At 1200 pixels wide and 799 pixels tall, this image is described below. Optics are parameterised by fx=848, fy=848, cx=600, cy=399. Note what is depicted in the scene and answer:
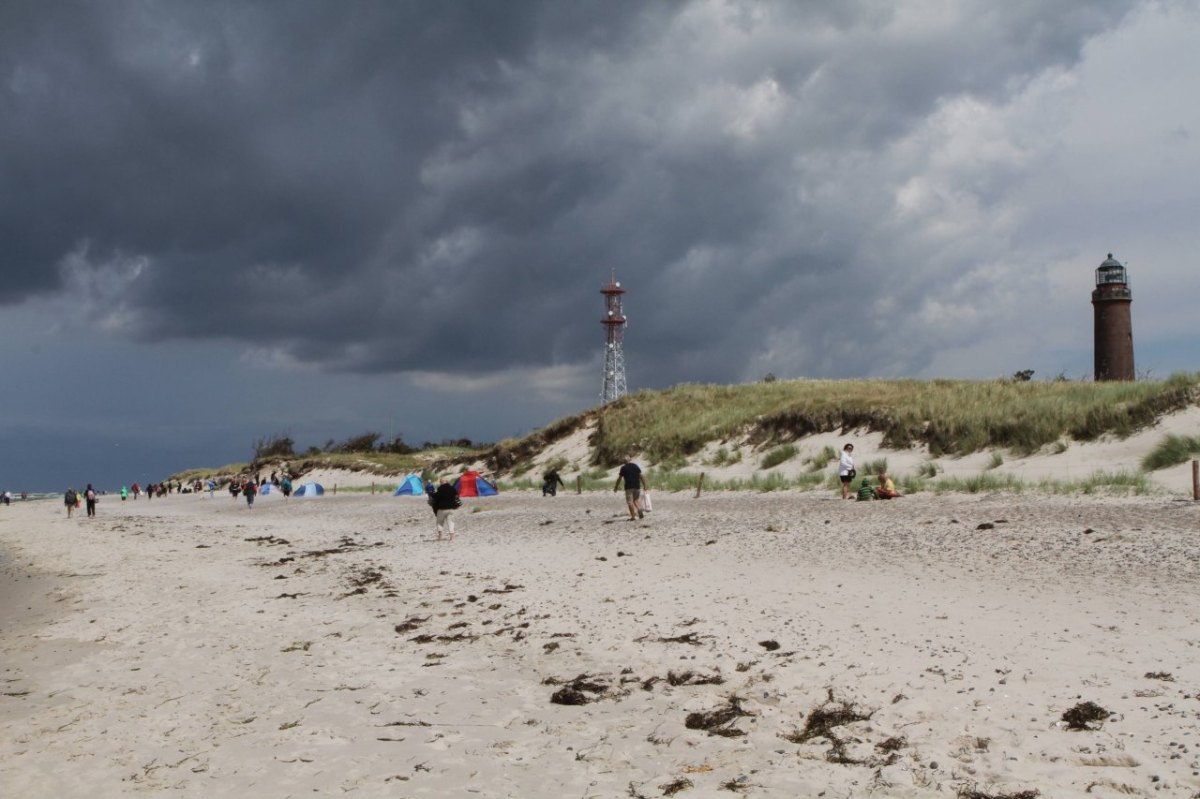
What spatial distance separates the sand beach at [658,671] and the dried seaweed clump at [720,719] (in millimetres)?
31

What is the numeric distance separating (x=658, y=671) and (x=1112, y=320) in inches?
1789

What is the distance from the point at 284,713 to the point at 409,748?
1.64m

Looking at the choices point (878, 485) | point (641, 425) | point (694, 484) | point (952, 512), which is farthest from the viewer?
point (641, 425)

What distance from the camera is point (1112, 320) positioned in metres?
44.3

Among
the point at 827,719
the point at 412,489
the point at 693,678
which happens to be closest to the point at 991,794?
the point at 827,719

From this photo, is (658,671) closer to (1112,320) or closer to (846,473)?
(846,473)

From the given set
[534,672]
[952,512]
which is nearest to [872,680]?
[534,672]

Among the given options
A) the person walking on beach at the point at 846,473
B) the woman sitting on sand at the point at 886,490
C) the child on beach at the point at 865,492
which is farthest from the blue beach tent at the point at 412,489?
the woman sitting on sand at the point at 886,490

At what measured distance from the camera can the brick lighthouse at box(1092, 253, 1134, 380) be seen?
144 feet

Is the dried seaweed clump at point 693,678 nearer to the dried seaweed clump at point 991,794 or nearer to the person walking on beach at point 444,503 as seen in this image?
the dried seaweed clump at point 991,794

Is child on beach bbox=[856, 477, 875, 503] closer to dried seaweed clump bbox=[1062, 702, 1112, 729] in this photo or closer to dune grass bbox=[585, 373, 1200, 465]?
dune grass bbox=[585, 373, 1200, 465]

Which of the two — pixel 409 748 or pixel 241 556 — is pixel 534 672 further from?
pixel 241 556

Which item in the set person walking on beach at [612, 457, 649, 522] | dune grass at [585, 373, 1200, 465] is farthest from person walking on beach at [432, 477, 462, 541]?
dune grass at [585, 373, 1200, 465]

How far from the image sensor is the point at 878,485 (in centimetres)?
2194
